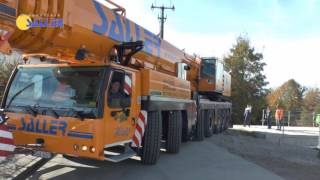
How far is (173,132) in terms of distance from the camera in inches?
450

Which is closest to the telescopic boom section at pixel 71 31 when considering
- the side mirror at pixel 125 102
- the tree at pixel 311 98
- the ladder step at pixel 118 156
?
the side mirror at pixel 125 102

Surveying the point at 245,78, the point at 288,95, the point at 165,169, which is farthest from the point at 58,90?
the point at 288,95

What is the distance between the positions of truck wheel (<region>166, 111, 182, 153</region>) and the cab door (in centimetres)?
286

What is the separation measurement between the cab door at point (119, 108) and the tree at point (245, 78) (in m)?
41.6

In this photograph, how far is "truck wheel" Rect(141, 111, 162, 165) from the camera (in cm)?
948

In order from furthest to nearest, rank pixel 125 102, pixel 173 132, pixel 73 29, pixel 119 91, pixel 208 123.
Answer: pixel 208 123
pixel 173 132
pixel 125 102
pixel 119 91
pixel 73 29

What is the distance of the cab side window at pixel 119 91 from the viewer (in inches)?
300

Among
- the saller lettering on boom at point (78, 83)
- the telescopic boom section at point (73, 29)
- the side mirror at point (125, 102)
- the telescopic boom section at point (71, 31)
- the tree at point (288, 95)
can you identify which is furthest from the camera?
the tree at point (288, 95)

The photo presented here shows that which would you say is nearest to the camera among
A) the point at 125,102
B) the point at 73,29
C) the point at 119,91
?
the point at 73,29

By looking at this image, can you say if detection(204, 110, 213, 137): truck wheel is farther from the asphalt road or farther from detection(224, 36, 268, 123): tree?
detection(224, 36, 268, 123): tree

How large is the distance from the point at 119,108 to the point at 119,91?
321 mm

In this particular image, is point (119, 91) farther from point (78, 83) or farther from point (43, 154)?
point (43, 154)

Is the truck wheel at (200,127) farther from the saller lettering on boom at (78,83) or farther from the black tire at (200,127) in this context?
the saller lettering on boom at (78,83)

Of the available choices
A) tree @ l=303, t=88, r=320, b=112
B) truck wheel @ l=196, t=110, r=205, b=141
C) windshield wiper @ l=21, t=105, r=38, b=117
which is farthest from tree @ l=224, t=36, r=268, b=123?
windshield wiper @ l=21, t=105, r=38, b=117
